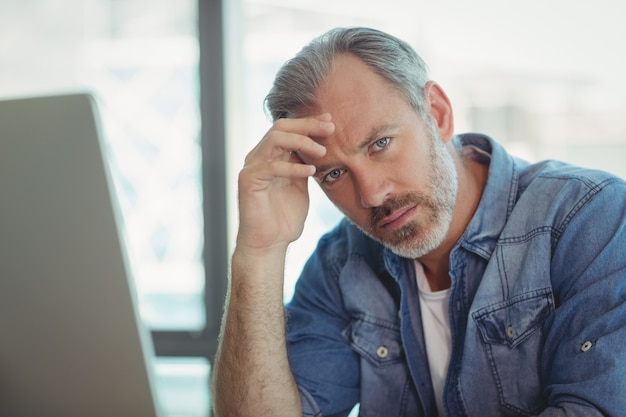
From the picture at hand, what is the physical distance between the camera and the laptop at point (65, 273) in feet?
2.79

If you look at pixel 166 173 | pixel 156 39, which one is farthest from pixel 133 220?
pixel 156 39

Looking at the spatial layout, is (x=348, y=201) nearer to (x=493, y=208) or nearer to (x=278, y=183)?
(x=278, y=183)

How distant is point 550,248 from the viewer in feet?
3.79

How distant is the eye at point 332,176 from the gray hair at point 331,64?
134 mm

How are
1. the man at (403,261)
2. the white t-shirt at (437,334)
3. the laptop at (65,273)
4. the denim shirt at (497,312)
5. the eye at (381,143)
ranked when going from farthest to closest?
the white t-shirt at (437,334), the eye at (381,143), the man at (403,261), the denim shirt at (497,312), the laptop at (65,273)

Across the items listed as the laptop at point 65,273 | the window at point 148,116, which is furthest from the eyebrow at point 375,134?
the window at point 148,116

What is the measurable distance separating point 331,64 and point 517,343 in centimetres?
64

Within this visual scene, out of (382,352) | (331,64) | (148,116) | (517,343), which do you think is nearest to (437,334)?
(382,352)

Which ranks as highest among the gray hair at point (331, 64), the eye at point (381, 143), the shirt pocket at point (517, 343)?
the gray hair at point (331, 64)

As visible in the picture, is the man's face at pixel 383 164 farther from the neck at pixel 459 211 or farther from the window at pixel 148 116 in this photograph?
the window at pixel 148 116

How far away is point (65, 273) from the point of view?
0.90 m

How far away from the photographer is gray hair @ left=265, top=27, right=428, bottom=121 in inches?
50.1

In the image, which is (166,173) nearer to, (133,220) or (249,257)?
(133,220)

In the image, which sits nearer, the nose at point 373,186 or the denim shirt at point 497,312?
the denim shirt at point 497,312
